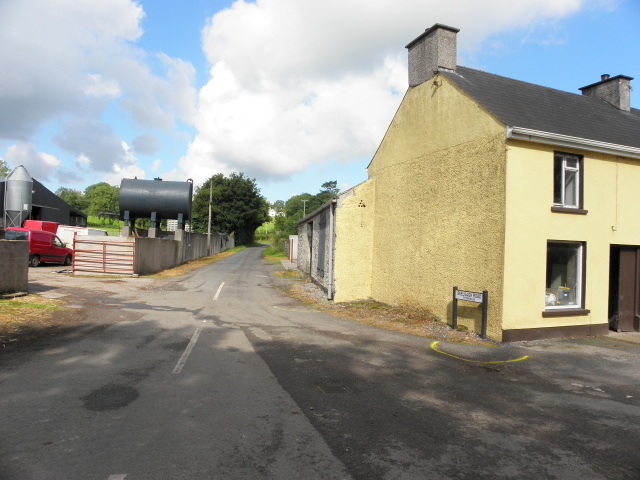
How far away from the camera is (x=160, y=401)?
17.4 ft

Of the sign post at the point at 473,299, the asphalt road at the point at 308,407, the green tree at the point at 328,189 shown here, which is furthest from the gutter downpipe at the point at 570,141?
the green tree at the point at 328,189

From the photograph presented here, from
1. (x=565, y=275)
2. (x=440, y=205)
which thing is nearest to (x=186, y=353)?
(x=440, y=205)

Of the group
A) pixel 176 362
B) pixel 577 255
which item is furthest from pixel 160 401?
pixel 577 255

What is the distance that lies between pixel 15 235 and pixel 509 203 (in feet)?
76.0

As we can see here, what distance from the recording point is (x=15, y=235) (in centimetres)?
2220

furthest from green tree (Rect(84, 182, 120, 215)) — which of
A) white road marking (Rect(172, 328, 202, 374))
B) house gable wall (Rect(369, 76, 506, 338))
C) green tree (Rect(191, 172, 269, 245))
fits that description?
white road marking (Rect(172, 328, 202, 374))

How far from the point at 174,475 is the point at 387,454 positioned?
1.93m

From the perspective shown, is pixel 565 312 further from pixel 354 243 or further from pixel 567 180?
pixel 354 243

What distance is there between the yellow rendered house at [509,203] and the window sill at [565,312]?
39 mm

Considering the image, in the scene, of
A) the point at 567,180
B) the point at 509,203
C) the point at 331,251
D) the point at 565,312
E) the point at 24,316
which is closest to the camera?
the point at 509,203

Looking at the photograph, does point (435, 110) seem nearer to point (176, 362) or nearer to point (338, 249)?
point (338, 249)

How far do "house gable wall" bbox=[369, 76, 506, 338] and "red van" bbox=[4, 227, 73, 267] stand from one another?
1972cm

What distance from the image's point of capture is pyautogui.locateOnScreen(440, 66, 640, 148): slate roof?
11.0 metres

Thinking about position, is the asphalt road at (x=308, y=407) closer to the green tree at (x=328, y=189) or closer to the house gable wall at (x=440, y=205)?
the house gable wall at (x=440, y=205)
